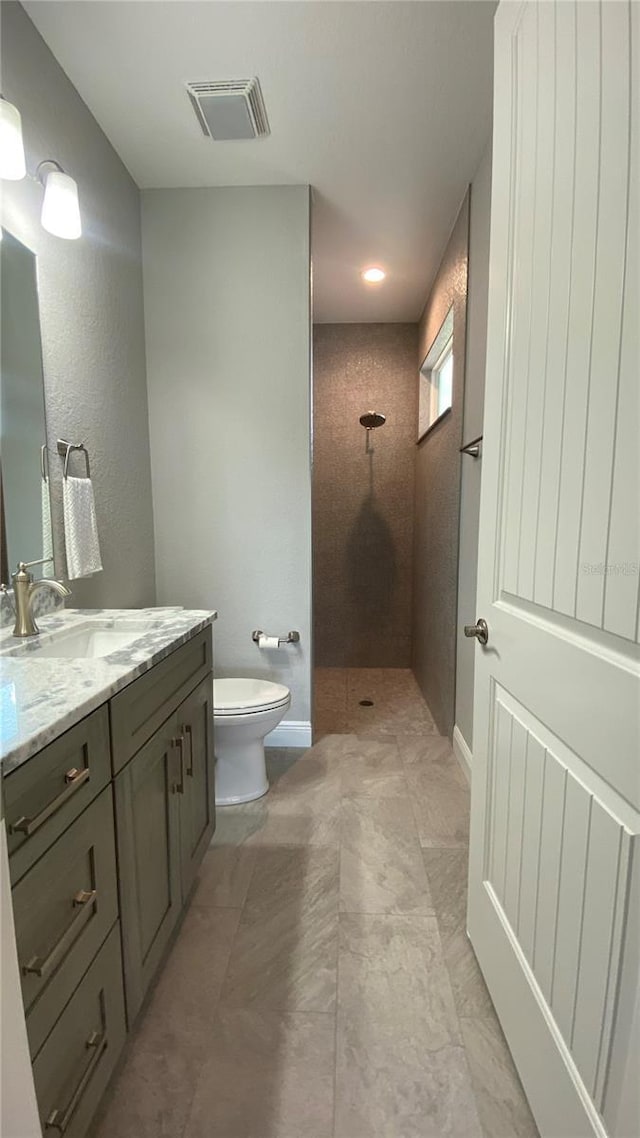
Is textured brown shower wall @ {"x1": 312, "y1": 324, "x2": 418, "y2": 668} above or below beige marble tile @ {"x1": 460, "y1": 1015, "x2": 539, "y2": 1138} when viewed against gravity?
above

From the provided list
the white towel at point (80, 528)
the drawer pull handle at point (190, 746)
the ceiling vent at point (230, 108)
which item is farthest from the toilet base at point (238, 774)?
the ceiling vent at point (230, 108)

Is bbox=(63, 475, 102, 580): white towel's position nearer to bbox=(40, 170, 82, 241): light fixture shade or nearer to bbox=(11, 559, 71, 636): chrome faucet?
bbox=(11, 559, 71, 636): chrome faucet

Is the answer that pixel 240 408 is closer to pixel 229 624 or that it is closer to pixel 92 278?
pixel 92 278

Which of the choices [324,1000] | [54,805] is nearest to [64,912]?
[54,805]

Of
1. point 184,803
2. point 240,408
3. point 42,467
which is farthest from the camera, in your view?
point 240,408

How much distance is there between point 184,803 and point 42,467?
43.7 inches

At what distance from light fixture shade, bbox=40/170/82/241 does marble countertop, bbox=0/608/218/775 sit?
1184 mm

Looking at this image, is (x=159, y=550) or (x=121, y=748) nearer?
(x=121, y=748)

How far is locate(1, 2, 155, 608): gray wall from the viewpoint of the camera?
1399 millimetres

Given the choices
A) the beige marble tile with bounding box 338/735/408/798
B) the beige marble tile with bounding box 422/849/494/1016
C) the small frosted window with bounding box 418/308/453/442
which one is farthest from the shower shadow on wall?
the beige marble tile with bounding box 422/849/494/1016

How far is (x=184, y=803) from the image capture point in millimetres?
1306

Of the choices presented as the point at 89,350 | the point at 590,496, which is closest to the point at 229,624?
the point at 89,350

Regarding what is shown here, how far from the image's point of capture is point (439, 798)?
1965 millimetres

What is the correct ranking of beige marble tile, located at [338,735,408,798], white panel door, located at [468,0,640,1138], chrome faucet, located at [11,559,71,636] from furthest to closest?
beige marble tile, located at [338,735,408,798], chrome faucet, located at [11,559,71,636], white panel door, located at [468,0,640,1138]
